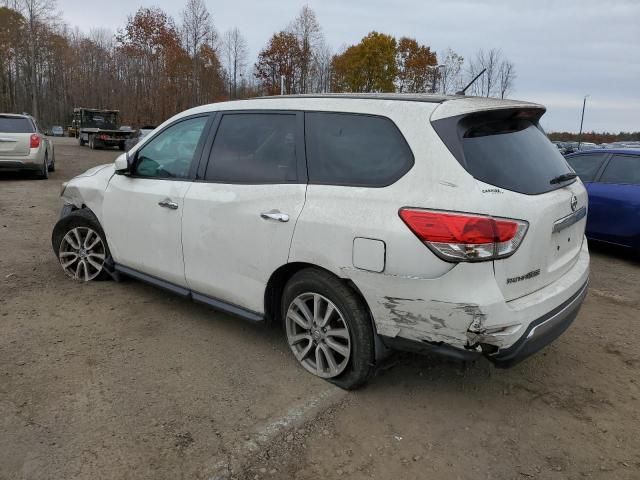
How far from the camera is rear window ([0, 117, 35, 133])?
37.6 ft

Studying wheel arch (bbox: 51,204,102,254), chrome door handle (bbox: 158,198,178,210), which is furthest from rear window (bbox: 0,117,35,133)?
chrome door handle (bbox: 158,198,178,210)

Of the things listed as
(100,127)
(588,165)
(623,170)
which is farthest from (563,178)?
(100,127)

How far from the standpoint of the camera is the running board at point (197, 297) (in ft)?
11.4

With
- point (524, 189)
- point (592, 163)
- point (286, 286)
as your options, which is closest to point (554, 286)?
point (524, 189)

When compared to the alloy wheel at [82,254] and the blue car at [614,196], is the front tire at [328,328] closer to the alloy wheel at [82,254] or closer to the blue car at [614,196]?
the alloy wheel at [82,254]

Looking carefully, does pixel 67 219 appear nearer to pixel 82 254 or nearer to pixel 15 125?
pixel 82 254

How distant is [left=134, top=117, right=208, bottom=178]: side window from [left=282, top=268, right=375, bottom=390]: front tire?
1417 millimetres

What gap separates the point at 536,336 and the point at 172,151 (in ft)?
9.81

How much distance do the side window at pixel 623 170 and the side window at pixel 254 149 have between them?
5492 mm

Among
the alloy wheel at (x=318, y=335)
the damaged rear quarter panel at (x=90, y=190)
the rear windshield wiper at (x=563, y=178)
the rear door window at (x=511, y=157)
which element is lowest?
the alloy wheel at (x=318, y=335)

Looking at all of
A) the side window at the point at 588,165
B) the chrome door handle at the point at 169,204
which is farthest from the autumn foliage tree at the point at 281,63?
the chrome door handle at the point at 169,204

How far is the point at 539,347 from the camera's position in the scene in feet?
8.98

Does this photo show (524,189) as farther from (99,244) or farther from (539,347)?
(99,244)

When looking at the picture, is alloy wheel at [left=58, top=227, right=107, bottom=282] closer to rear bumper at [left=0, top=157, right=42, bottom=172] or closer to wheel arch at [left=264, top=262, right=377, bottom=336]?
wheel arch at [left=264, top=262, right=377, bottom=336]
